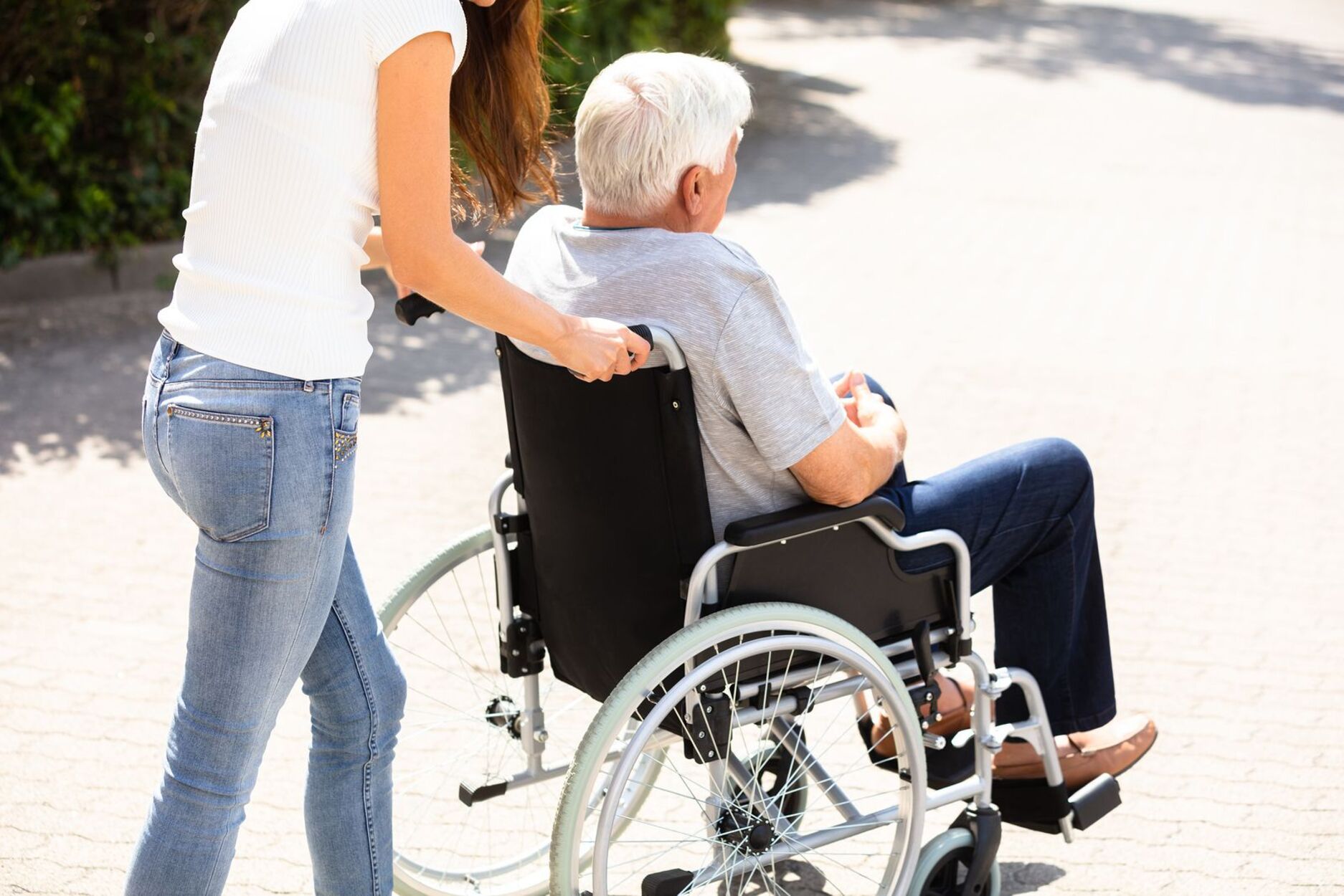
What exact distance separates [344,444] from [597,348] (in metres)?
0.38

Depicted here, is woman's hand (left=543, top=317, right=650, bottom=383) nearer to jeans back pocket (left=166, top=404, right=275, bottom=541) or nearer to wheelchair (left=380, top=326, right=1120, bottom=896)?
wheelchair (left=380, top=326, right=1120, bottom=896)

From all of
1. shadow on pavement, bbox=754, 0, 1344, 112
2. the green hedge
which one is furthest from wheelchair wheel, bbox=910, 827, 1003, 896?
shadow on pavement, bbox=754, 0, 1344, 112

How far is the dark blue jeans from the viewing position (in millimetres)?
2629

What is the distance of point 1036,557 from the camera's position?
275 cm

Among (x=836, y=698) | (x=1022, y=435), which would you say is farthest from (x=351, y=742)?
(x=1022, y=435)

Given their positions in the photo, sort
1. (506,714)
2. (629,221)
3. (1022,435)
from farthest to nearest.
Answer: (1022,435) → (506,714) → (629,221)

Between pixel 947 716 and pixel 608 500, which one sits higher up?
pixel 608 500

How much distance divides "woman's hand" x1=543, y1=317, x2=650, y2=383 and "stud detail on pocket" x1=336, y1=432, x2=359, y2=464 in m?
0.30

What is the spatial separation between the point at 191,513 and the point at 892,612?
4.04 ft

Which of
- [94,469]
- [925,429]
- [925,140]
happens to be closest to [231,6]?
[94,469]

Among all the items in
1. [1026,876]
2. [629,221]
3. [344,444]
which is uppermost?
[629,221]

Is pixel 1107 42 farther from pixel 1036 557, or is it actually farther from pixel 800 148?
pixel 1036 557

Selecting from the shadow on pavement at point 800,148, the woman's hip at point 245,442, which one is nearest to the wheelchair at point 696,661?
the woman's hip at point 245,442

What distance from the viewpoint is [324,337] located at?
1.94 m
